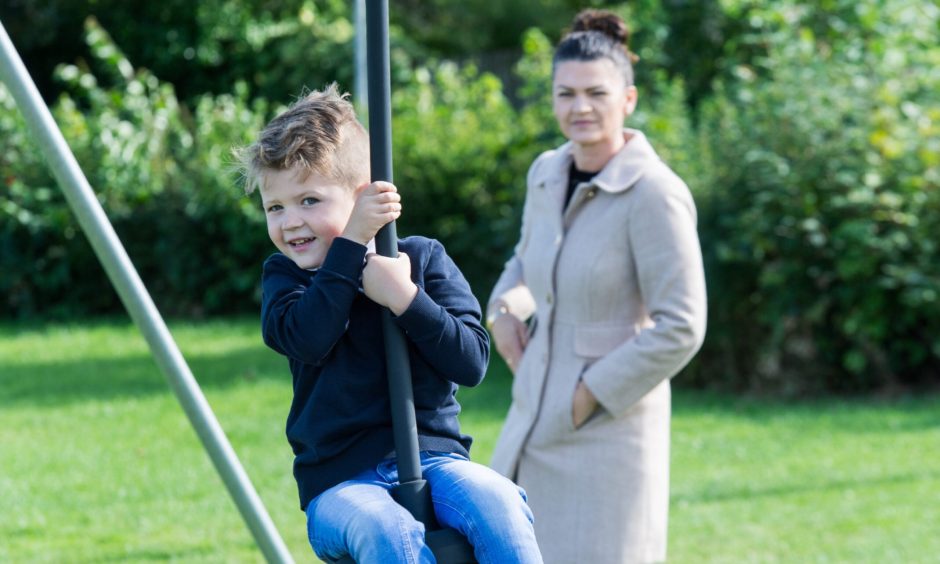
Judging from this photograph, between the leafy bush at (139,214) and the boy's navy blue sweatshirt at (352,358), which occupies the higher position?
the boy's navy blue sweatshirt at (352,358)

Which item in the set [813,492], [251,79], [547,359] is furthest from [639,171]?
[251,79]

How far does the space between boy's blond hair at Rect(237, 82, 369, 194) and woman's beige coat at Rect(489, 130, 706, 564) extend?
1589 millimetres

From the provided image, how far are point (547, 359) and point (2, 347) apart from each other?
9.41 m

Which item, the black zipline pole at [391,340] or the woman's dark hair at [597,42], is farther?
the woman's dark hair at [597,42]

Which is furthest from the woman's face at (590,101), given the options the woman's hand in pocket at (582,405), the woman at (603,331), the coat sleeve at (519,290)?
the woman's hand in pocket at (582,405)

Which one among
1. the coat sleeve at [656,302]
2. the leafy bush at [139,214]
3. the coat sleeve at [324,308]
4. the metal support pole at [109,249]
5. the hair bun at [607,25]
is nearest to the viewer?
the metal support pole at [109,249]

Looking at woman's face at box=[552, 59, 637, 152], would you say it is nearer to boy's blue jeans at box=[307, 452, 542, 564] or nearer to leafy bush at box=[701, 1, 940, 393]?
boy's blue jeans at box=[307, 452, 542, 564]

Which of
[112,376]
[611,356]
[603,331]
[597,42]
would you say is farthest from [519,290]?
[112,376]

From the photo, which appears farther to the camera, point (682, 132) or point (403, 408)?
point (682, 132)

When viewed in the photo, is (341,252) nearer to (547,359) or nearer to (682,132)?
(547,359)

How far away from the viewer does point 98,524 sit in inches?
276

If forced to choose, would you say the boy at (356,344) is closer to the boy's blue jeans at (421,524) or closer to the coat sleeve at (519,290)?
the boy's blue jeans at (421,524)

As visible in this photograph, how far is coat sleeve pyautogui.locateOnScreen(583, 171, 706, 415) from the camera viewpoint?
4.18m

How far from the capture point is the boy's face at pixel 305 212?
2.65 metres
